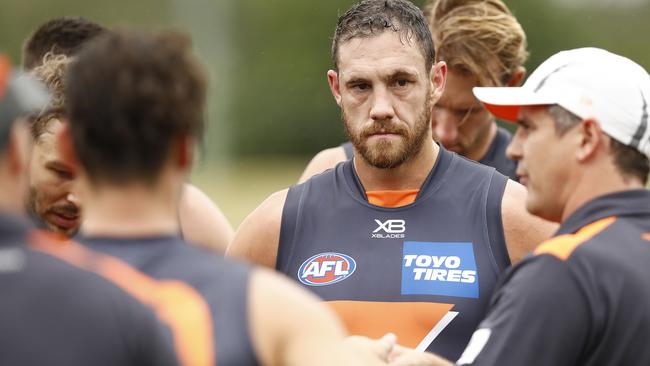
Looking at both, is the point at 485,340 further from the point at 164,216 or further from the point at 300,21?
the point at 300,21

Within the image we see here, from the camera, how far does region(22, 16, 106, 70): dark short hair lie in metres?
5.91

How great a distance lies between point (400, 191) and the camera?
495 centimetres

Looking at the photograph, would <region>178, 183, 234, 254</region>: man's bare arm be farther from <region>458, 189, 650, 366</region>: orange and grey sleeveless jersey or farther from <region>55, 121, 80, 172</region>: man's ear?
<region>55, 121, 80, 172</region>: man's ear

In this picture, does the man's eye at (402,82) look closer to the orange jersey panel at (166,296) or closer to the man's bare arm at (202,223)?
the man's bare arm at (202,223)

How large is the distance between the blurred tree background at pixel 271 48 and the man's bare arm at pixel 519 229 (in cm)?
2685

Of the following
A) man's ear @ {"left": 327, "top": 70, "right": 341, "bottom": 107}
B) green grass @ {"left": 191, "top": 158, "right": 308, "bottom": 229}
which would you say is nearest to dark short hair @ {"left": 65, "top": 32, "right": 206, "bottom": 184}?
man's ear @ {"left": 327, "top": 70, "right": 341, "bottom": 107}

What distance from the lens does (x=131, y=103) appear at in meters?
2.78

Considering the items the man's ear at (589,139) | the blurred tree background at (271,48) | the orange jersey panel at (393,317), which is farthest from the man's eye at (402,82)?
the blurred tree background at (271,48)

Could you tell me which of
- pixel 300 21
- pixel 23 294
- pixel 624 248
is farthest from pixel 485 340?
pixel 300 21

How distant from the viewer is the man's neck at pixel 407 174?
16.3ft

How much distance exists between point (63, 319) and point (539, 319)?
→ 62.0 inches

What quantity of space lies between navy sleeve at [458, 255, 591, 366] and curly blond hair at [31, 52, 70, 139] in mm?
2377

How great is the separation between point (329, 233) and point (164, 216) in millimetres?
2020

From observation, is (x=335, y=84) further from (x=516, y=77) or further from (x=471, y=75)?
(x=516, y=77)
